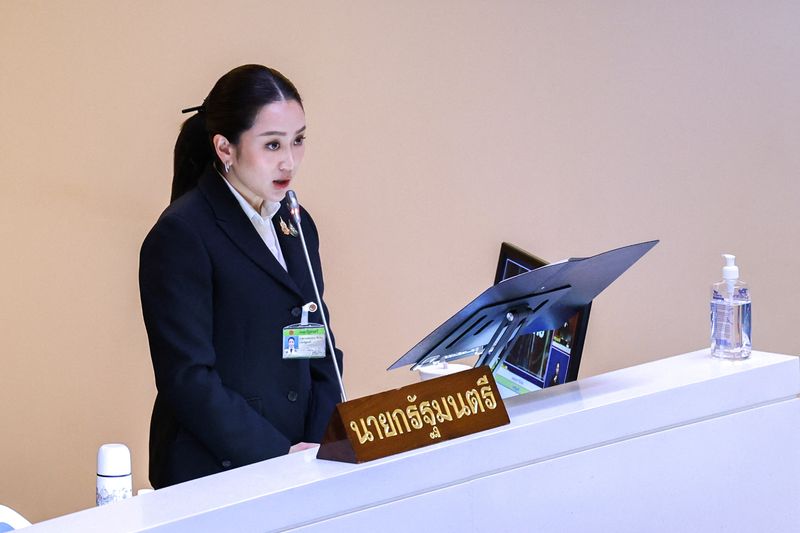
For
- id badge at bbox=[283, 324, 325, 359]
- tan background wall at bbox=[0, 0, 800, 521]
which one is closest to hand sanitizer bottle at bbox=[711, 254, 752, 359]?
id badge at bbox=[283, 324, 325, 359]

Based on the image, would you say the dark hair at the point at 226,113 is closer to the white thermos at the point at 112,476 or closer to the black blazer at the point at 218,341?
the black blazer at the point at 218,341

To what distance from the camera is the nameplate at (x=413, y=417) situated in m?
1.31

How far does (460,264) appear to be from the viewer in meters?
3.96

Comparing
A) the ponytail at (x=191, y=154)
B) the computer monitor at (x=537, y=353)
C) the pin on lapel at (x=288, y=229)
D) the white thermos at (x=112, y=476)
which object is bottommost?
the white thermos at (x=112, y=476)

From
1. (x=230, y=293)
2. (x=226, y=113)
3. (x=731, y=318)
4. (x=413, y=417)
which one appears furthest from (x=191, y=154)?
(x=731, y=318)

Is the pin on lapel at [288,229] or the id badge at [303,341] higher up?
the pin on lapel at [288,229]

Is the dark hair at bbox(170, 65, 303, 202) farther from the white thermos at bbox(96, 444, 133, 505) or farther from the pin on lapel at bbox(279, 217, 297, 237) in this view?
the white thermos at bbox(96, 444, 133, 505)

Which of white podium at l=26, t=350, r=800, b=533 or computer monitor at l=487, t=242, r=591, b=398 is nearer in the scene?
white podium at l=26, t=350, r=800, b=533

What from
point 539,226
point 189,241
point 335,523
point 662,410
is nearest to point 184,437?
point 189,241

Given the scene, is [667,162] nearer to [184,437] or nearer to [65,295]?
[65,295]

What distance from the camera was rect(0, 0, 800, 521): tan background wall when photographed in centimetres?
354

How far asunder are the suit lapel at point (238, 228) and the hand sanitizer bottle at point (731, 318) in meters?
Answer: 0.79

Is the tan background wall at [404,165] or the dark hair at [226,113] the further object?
the tan background wall at [404,165]

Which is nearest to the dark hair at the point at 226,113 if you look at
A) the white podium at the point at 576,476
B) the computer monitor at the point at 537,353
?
the computer monitor at the point at 537,353
